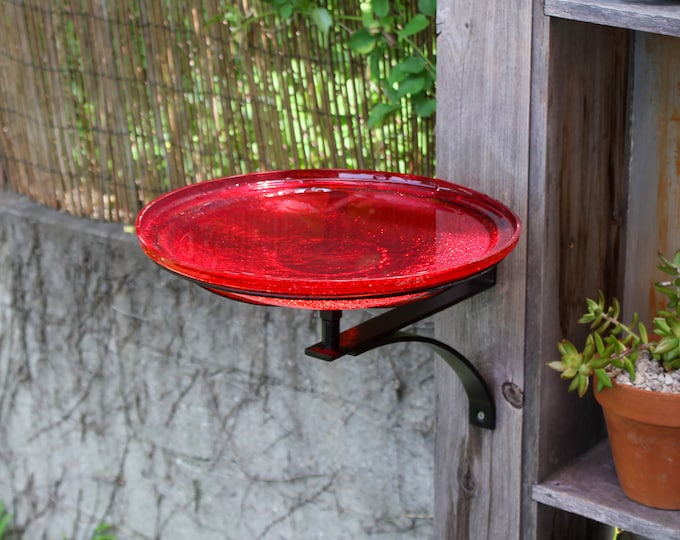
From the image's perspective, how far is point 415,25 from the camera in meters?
2.20

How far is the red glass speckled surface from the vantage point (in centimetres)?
134

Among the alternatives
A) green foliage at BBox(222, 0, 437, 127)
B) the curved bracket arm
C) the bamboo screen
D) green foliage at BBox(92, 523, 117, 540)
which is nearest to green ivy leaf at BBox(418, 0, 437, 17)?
green foliage at BBox(222, 0, 437, 127)

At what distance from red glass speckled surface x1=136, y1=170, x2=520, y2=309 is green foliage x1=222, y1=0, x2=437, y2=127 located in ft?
1.92

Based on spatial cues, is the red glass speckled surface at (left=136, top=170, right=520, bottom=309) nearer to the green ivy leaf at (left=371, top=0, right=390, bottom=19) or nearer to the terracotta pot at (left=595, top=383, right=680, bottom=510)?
the terracotta pot at (left=595, top=383, right=680, bottom=510)

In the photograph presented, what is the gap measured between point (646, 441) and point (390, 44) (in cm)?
104

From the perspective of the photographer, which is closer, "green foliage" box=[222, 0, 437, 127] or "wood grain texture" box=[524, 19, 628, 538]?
"wood grain texture" box=[524, 19, 628, 538]

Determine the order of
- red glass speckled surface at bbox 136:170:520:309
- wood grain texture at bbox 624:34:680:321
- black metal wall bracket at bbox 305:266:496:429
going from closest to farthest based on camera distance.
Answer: red glass speckled surface at bbox 136:170:520:309
black metal wall bracket at bbox 305:266:496:429
wood grain texture at bbox 624:34:680:321

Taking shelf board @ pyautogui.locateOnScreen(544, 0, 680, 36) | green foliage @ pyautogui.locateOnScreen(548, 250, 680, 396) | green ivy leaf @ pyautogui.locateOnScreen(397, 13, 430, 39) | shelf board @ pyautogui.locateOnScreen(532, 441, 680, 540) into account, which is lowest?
shelf board @ pyautogui.locateOnScreen(532, 441, 680, 540)

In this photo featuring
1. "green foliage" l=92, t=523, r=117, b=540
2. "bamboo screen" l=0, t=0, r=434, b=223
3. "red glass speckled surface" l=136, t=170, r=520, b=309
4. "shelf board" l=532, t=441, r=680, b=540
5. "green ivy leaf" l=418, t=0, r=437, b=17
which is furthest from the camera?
"green foliage" l=92, t=523, r=117, b=540

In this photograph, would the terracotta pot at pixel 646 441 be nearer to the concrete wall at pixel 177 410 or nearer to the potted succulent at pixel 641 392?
the potted succulent at pixel 641 392

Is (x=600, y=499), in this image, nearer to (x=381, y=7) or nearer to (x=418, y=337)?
(x=418, y=337)

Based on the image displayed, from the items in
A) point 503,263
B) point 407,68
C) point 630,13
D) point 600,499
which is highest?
point 630,13

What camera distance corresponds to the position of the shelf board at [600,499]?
1.61 m

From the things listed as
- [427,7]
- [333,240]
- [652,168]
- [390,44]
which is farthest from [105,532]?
[652,168]
